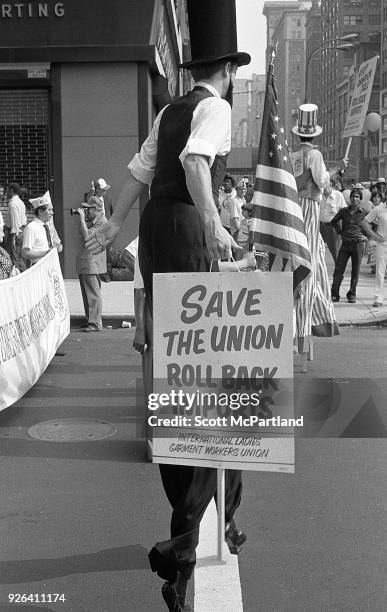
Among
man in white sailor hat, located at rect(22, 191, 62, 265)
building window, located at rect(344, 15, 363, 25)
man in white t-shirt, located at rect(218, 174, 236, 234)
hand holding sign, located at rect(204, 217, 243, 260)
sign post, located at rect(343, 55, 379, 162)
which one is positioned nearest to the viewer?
hand holding sign, located at rect(204, 217, 243, 260)

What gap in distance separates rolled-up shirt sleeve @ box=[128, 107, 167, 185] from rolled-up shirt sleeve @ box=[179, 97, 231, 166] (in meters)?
0.31

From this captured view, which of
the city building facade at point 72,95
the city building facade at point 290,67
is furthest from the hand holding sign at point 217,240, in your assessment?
the city building facade at point 290,67

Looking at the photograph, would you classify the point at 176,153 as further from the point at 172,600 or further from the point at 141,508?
the point at 141,508

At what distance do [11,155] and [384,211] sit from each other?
7.45 metres

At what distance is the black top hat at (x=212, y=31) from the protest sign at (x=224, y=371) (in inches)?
37.3

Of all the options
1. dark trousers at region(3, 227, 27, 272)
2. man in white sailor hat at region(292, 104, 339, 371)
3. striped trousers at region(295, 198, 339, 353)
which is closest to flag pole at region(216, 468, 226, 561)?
man in white sailor hat at region(292, 104, 339, 371)

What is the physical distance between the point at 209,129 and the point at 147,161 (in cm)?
44

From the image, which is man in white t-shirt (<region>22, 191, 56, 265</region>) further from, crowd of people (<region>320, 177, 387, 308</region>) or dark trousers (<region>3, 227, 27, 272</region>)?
crowd of people (<region>320, 177, 387, 308</region>)

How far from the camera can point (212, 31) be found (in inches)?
142

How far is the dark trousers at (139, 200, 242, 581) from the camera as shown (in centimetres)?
341

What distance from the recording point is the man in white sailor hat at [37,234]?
9.93m

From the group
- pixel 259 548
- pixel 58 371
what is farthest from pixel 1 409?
pixel 259 548

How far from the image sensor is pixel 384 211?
13766 mm

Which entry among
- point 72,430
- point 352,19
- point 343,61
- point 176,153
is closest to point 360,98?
point 72,430
